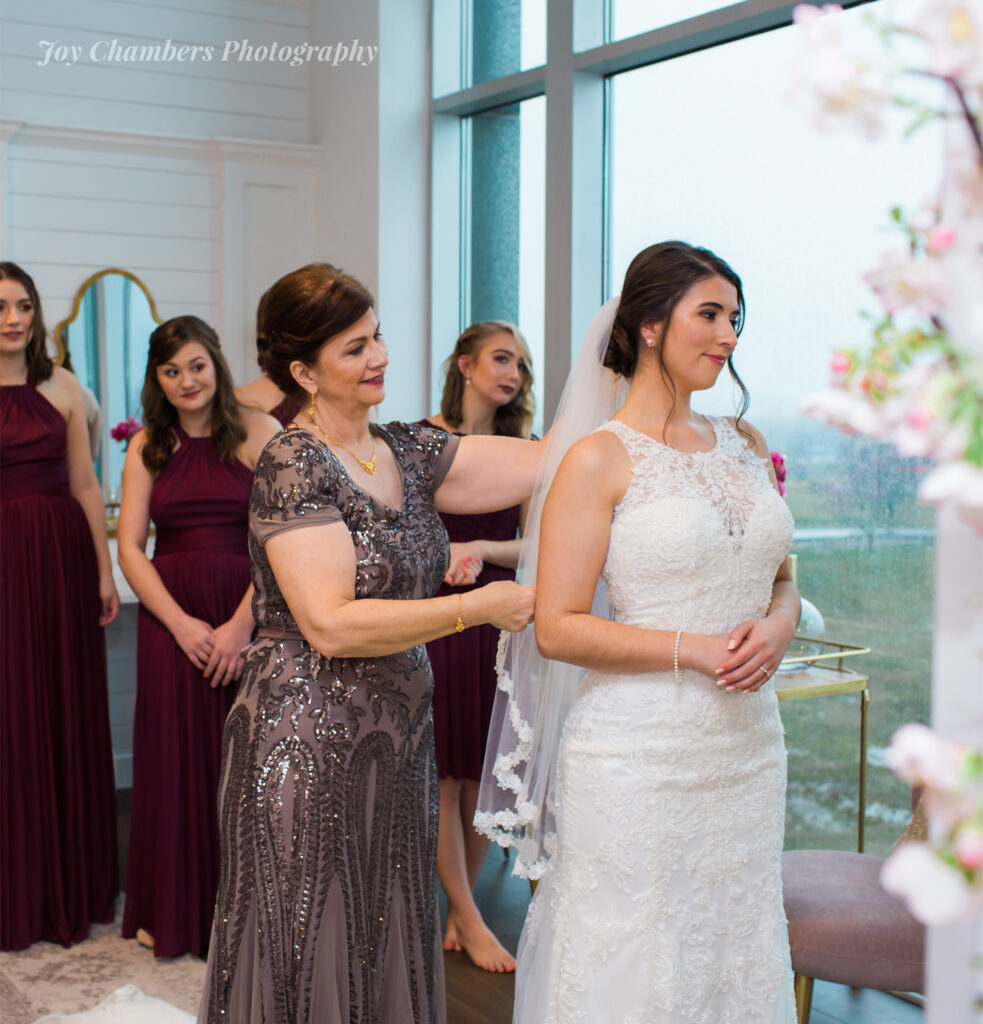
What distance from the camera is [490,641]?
3535mm

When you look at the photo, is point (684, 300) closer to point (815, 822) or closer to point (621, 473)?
point (621, 473)

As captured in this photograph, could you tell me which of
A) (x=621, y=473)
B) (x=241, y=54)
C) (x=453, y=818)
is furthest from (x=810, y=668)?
(x=241, y=54)

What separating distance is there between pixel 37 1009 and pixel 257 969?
4.34 feet

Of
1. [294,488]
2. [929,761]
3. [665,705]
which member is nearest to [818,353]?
[665,705]

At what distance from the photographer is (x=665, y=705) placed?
79.0 inches

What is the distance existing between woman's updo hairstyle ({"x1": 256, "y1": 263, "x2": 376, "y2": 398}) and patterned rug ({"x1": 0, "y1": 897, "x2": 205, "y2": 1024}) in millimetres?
1872

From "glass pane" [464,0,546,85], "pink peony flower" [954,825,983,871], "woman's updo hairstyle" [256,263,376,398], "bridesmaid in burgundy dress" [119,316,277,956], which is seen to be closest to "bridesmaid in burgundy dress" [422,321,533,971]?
"bridesmaid in burgundy dress" [119,316,277,956]

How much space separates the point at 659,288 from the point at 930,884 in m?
1.63

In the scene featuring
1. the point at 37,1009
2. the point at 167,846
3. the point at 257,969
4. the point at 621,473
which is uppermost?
the point at 621,473

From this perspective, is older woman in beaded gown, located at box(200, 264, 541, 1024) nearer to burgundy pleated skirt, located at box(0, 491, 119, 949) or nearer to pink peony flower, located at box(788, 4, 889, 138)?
pink peony flower, located at box(788, 4, 889, 138)

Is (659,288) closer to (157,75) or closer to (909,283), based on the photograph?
(909,283)

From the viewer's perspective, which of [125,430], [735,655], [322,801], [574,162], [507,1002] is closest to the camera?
[735,655]

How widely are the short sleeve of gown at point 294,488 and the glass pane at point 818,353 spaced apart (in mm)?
1755

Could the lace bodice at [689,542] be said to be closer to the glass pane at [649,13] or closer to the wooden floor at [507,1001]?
the wooden floor at [507,1001]
